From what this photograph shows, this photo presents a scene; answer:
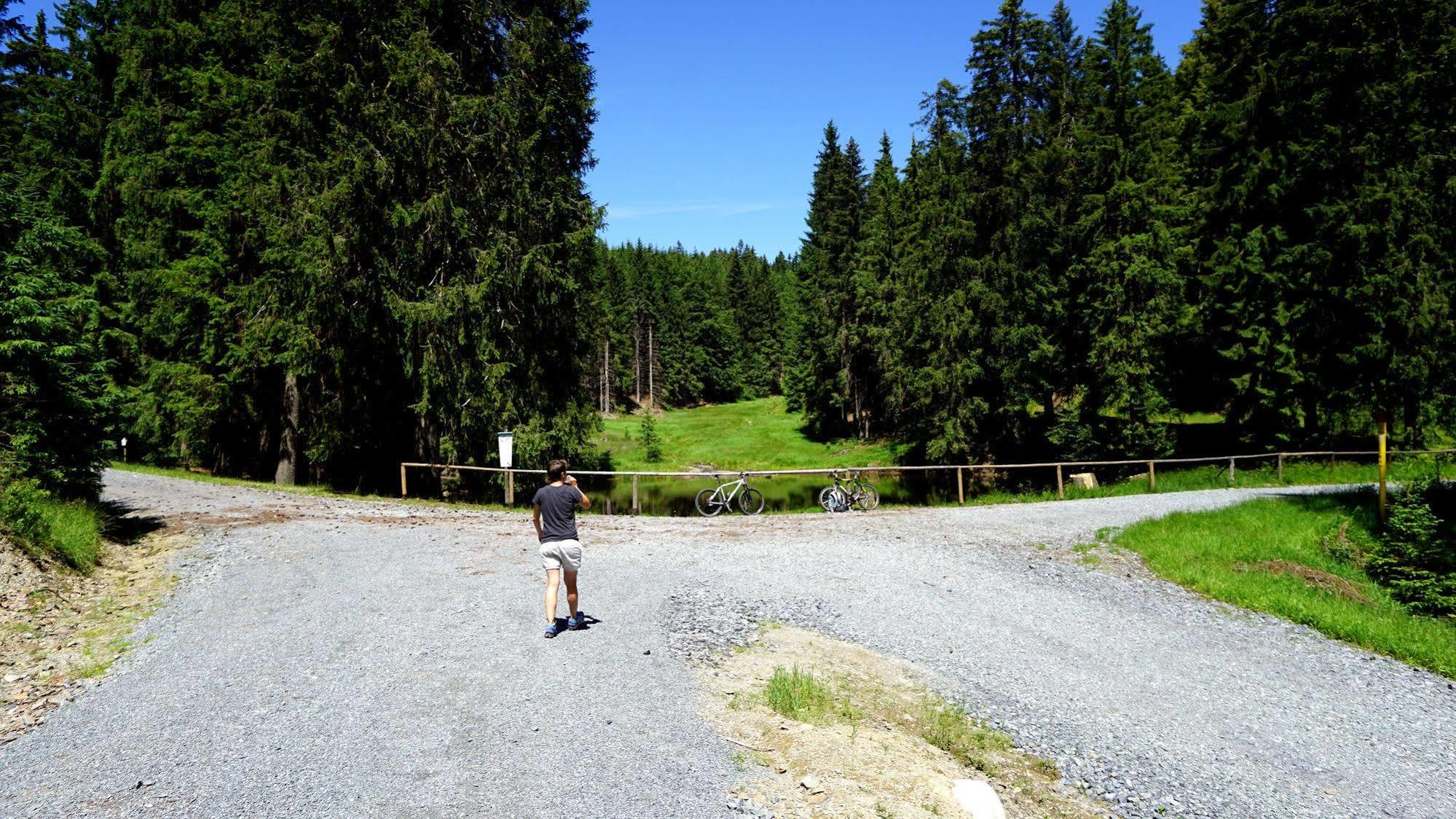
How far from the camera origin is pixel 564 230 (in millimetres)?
20609

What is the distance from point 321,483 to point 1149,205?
1181 inches

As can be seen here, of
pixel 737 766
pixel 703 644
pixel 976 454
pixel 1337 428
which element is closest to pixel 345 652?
pixel 703 644

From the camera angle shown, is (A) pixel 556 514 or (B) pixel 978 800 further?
(A) pixel 556 514

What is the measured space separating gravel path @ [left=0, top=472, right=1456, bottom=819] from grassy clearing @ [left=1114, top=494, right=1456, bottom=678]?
1.76 ft

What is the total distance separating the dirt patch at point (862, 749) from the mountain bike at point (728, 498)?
11189 millimetres

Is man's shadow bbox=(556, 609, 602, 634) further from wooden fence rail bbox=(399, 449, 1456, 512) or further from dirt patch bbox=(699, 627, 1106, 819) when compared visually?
wooden fence rail bbox=(399, 449, 1456, 512)

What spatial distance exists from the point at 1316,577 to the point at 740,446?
129 feet

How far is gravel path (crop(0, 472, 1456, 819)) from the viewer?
501 centimetres

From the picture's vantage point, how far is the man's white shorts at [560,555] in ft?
25.9

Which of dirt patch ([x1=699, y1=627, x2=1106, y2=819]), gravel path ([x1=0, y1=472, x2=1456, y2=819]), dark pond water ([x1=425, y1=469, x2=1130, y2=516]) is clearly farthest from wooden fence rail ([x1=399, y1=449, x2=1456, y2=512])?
dirt patch ([x1=699, y1=627, x2=1106, y2=819])

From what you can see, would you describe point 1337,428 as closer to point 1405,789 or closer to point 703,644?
point 1405,789

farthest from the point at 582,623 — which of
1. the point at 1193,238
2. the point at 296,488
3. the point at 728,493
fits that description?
the point at 1193,238

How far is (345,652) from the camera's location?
24.5ft

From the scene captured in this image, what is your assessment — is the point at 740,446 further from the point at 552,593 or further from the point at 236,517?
the point at 552,593
